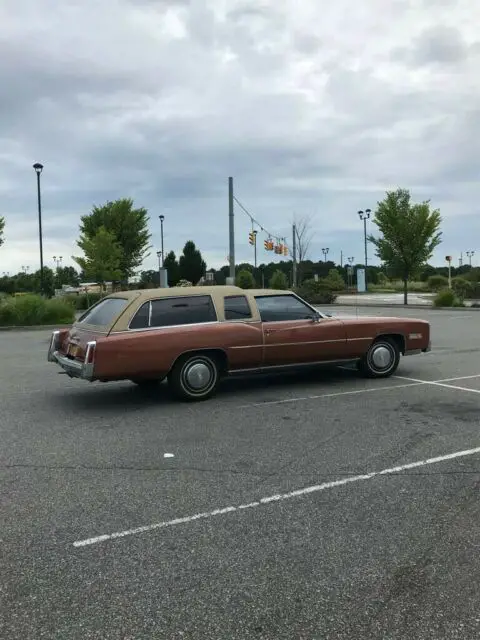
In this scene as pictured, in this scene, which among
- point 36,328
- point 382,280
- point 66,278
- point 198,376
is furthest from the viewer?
point 66,278

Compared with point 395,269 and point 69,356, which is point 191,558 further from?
point 395,269

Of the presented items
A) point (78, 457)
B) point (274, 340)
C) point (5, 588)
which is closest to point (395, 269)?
point (274, 340)

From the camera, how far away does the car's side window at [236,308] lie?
7983 mm

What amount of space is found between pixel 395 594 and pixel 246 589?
0.73m

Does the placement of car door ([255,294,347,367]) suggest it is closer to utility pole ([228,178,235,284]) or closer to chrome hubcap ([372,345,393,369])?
chrome hubcap ([372,345,393,369])

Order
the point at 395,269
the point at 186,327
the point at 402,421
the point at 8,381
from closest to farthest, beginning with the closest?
the point at 402,421 → the point at 186,327 → the point at 8,381 → the point at 395,269

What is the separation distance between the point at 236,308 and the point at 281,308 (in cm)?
70

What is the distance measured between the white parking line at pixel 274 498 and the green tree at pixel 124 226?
148ft

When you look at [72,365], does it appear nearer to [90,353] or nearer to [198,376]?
[90,353]

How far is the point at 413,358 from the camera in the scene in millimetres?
11469

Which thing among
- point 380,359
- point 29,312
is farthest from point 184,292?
point 29,312

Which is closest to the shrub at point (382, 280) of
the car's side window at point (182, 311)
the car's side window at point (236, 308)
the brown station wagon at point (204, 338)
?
the brown station wagon at point (204, 338)

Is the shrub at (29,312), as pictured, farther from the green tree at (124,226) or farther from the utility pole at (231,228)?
the green tree at (124,226)

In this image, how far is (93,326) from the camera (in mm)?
7648
